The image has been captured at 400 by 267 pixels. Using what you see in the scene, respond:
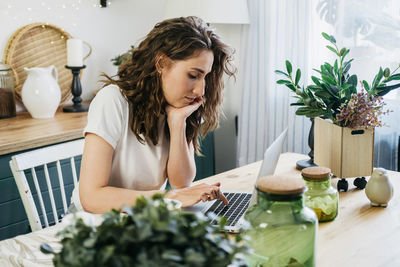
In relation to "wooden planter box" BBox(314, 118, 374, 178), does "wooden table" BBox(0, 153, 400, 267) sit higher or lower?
lower

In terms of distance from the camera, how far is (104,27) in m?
2.85

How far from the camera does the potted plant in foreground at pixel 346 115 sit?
1.43m

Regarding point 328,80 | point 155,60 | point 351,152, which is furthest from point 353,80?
point 155,60

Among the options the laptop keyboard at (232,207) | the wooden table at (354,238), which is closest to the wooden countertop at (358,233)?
the wooden table at (354,238)

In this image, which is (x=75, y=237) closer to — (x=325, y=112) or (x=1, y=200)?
(x=325, y=112)

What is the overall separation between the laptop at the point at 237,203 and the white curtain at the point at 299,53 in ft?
4.22

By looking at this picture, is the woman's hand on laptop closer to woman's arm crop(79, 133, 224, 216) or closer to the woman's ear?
woman's arm crop(79, 133, 224, 216)

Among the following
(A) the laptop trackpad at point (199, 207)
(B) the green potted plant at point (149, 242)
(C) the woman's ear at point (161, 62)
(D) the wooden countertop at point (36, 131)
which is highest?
(C) the woman's ear at point (161, 62)

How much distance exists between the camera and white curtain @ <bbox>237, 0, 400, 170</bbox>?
2.29m

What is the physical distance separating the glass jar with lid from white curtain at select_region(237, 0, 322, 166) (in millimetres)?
1433

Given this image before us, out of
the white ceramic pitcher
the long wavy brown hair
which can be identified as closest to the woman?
the long wavy brown hair

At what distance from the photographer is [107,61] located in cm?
291

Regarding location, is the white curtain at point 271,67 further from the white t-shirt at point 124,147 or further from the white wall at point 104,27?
the white t-shirt at point 124,147

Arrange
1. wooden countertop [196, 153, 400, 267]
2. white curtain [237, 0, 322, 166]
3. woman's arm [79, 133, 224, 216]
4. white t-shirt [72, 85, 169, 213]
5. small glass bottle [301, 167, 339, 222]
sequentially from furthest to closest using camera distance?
white curtain [237, 0, 322, 166], white t-shirt [72, 85, 169, 213], woman's arm [79, 133, 224, 216], small glass bottle [301, 167, 339, 222], wooden countertop [196, 153, 400, 267]
